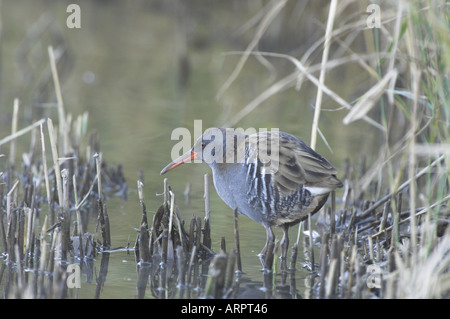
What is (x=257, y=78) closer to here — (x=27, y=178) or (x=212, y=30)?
(x=212, y=30)

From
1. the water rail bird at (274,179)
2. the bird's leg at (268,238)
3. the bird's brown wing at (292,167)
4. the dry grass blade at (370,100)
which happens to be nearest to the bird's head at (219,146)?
the water rail bird at (274,179)

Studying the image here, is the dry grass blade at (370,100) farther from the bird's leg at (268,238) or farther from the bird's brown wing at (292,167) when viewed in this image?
the bird's leg at (268,238)

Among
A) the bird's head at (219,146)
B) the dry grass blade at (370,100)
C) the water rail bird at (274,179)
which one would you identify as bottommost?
the water rail bird at (274,179)

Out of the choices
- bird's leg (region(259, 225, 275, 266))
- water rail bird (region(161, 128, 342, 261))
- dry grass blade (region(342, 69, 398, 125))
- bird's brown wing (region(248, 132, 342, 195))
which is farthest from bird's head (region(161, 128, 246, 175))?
dry grass blade (region(342, 69, 398, 125))

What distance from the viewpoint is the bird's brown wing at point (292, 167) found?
4.40 meters

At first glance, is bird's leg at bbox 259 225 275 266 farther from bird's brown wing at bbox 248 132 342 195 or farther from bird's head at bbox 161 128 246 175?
bird's head at bbox 161 128 246 175

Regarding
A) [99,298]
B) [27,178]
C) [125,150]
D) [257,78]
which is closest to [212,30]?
[257,78]

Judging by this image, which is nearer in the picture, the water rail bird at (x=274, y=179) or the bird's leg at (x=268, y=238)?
the water rail bird at (x=274, y=179)

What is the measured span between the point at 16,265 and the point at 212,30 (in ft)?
34.9

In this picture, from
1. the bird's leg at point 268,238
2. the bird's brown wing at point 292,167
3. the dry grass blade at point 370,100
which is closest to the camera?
the dry grass blade at point 370,100

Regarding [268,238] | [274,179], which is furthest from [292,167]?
[268,238]

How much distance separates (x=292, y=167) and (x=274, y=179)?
138 millimetres

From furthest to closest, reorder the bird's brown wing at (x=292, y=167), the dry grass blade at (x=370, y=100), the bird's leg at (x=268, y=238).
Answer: the bird's leg at (x=268, y=238) → the bird's brown wing at (x=292, y=167) → the dry grass blade at (x=370, y=100)

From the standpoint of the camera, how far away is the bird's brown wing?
4.40m
